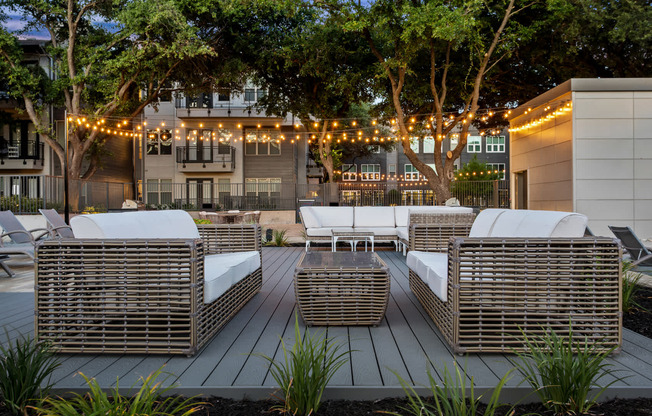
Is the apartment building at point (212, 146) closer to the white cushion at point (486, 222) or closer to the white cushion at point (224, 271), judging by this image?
the white cushion at point (224, 271)

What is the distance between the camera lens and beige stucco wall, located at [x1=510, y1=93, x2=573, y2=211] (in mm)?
10719

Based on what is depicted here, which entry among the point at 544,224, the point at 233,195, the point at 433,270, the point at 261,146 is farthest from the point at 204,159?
the point at 544,224

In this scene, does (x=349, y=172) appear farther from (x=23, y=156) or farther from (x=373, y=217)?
(x=373, y=217)

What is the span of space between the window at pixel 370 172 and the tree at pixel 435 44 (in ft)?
59.1

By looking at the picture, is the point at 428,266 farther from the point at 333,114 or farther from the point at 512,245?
the point at 333,114

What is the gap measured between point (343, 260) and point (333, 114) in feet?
48.9

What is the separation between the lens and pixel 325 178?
1099 inches

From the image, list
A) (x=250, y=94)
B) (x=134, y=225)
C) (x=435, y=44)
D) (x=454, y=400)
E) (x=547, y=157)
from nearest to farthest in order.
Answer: (x=454, y=400)
(x=134, y=225)
(x=547, y=157)
(x=435, y=44)
(x=250, y=94)

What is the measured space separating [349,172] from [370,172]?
1753 millimetres

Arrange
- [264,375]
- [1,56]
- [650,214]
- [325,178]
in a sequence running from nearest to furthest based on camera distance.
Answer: [264,375] → [650,214] → [1,56] → [325,178]

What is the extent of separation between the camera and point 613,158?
1029cm

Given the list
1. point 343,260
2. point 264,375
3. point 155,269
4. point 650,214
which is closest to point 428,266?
point 343,260

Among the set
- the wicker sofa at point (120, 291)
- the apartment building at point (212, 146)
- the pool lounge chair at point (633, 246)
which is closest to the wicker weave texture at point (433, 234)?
the pool lounge chair at point (633, 246)

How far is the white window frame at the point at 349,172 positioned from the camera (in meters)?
33.1
